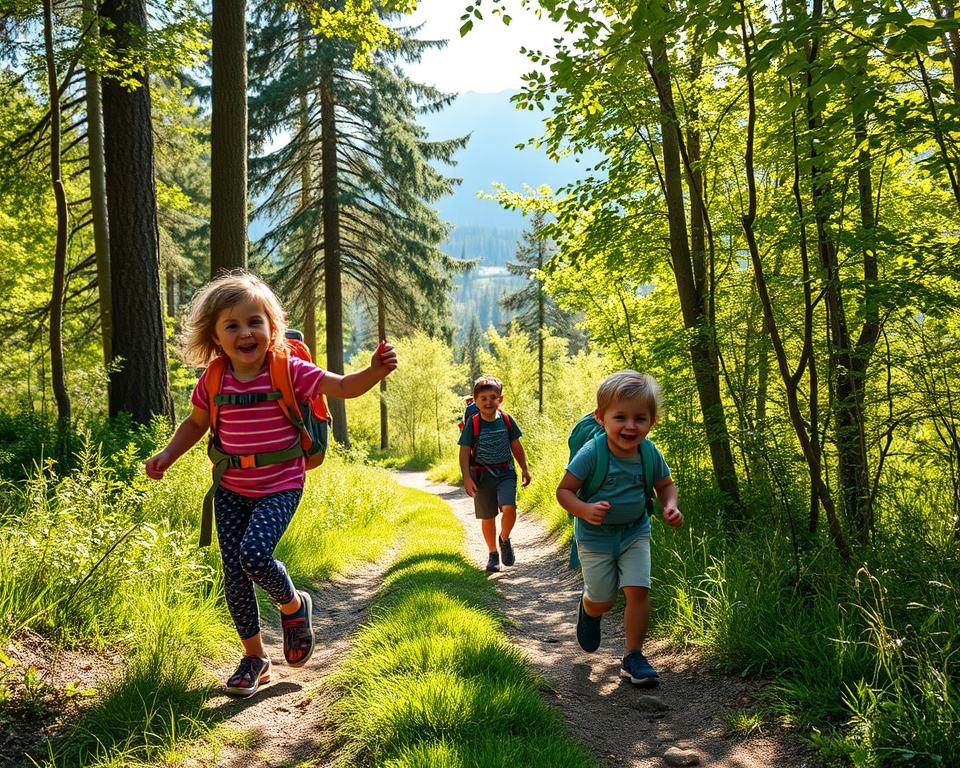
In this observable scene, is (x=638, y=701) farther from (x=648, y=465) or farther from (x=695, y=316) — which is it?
(x=695, y=316)

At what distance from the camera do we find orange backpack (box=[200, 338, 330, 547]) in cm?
344

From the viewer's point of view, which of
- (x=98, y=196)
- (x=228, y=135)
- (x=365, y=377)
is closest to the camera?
(x=365, y=377)

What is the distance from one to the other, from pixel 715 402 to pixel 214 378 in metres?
4.64

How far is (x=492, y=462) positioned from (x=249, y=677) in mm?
4278

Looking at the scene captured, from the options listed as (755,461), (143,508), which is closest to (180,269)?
(143,508)

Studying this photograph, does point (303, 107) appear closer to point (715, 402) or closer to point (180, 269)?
point (180, 269)

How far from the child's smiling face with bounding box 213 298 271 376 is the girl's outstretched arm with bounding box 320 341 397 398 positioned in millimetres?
390

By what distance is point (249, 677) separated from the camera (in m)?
3.41

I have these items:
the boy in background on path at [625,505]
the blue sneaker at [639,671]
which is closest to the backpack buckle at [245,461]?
the boy in background on path at [625,505]

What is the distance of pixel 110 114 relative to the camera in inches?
329

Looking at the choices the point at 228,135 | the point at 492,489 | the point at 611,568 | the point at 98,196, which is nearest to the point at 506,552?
the point at 492,489

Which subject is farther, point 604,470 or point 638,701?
point 604,470

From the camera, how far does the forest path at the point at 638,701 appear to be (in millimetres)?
2969

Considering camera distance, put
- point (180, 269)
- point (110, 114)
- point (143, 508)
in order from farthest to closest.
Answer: point (180, 269) < point (110, 114) < point (143, 508)
